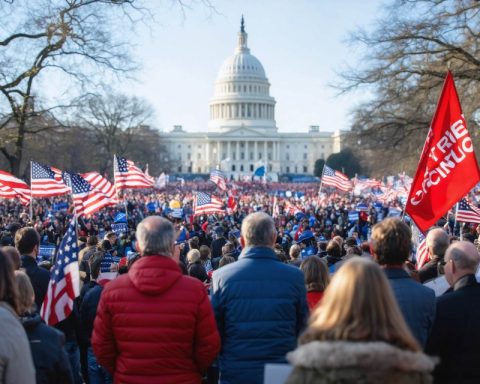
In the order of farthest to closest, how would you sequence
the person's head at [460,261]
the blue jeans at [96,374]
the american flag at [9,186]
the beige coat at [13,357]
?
the american flag at [9,186] < the blue jeans at [96,374] < the person's head at [460,261] < the beige coat at [13,357]

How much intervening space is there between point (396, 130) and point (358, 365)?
19894 mm

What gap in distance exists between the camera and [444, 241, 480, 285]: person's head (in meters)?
4.17

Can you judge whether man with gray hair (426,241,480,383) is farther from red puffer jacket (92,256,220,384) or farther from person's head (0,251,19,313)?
person's head (0,251,19,313)

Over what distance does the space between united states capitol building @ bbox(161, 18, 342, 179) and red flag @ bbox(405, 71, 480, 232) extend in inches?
5153

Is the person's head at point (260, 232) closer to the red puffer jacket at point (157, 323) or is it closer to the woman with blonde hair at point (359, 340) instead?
the red puffer jacket at point (157, 323)

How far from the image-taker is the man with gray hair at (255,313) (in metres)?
4.15

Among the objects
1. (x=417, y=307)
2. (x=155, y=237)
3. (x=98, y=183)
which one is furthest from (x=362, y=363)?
(x=98, y=183)

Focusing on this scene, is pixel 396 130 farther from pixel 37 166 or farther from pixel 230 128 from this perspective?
pixel 230 128

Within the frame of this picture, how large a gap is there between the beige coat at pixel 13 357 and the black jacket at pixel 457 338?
2089 mm

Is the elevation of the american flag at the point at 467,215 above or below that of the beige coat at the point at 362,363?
above

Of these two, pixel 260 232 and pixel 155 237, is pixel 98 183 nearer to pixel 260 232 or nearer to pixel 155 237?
pixel 260 232

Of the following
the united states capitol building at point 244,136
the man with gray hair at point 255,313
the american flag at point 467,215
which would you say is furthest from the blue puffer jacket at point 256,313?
the united states capitol building at point 244,136

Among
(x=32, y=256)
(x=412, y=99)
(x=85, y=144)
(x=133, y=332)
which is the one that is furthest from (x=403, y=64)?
(x=85, y=144)

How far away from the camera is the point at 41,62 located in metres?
16.7
